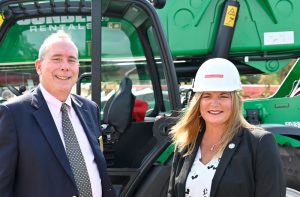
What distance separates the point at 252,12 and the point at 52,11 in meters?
2.01

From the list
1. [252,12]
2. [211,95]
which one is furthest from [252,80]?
[211,95]

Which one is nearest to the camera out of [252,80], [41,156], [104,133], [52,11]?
[41,156]

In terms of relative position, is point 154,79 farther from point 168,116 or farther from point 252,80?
point 252,80

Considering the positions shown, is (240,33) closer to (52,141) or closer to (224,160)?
(224,160)

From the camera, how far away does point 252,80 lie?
61.0 feet

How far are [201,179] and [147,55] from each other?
179cm

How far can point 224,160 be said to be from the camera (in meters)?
2.35

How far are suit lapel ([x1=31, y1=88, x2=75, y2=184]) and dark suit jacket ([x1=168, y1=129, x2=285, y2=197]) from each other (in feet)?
2.44

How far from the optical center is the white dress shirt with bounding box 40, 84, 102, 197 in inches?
97.8

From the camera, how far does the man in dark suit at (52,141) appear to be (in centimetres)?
227

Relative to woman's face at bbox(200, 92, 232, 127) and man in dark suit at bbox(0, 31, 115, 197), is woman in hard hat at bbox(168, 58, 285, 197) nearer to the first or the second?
woman's face at bbox(200, 92, 232, 127)

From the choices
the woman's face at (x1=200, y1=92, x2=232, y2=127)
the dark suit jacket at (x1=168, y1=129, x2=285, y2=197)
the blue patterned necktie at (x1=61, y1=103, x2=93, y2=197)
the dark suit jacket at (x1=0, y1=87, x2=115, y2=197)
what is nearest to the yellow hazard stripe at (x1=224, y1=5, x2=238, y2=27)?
the woman's face at (x1=200, y1=92, x2=232, y2=127)

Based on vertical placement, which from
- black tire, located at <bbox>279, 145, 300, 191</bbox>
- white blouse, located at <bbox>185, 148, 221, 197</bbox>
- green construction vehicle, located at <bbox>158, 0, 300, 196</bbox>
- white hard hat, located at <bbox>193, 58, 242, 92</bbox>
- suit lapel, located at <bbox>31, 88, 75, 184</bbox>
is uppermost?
green construction vehicle, located at <bbox>158, 0, 300, 196</bbox>

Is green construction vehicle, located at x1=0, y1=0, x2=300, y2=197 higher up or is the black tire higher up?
green construction vehicle, located at x1=0, y1=0, x2=300, y2=197
